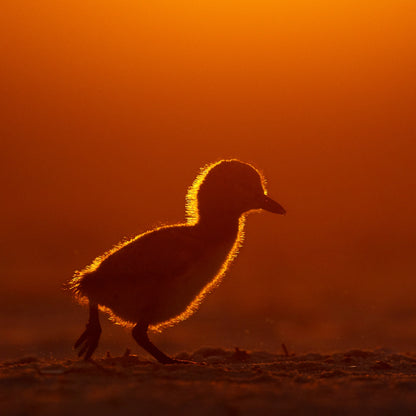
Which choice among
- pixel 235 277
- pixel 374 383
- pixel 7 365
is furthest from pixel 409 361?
pixel 235 277

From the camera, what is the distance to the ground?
4867 mm

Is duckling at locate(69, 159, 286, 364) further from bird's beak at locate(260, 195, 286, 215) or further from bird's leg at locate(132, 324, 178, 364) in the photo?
bird's beak at locate(260, 195, 286, 215)

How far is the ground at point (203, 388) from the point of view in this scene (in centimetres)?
487

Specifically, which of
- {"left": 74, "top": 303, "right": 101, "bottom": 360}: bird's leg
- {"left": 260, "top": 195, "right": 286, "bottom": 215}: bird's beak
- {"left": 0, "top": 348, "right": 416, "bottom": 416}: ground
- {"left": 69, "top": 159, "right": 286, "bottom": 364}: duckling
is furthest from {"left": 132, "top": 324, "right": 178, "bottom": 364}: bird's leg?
{"left": 260, "top": 195, "right": 286, "bottom": 215}: bird's beak

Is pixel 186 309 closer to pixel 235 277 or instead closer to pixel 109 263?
pixel 109 263

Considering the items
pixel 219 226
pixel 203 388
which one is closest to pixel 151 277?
pixel 219 226

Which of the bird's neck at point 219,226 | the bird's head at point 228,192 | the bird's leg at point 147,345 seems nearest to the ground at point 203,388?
the bird's leg at point 147,345

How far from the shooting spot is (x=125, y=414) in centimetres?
470

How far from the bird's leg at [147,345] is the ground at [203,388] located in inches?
4.5

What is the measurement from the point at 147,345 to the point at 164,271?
0.57 m

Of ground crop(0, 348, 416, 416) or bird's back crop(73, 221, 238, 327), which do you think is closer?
ground crop(0, 348, 416, 416)

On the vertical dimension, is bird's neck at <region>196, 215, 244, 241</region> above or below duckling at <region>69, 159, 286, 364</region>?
above

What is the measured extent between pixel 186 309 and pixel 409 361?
6.06ft

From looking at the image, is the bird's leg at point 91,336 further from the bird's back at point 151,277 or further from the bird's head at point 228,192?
the bird's head at point 228,192
